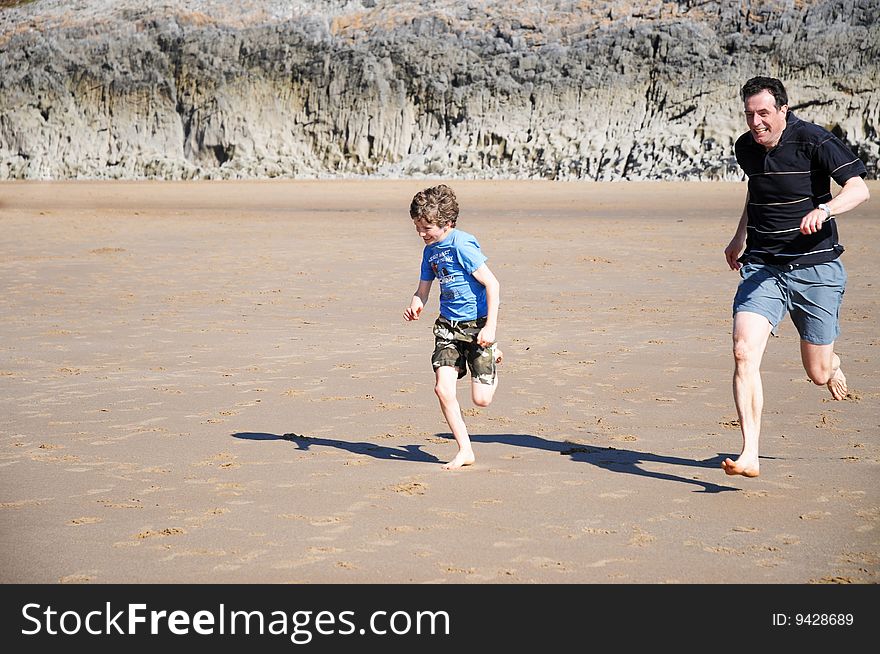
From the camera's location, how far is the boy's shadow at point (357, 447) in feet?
20.1

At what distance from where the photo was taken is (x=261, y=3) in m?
62.8

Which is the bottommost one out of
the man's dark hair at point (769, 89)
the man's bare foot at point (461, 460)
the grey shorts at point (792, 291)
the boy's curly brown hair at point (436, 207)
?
the man's bare foot at point (461, 460)

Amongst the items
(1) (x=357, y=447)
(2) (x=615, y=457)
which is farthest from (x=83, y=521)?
(2) (x=615, y=457)

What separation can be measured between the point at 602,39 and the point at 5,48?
34423mm

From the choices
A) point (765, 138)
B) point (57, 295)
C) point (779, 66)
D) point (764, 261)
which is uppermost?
point (779, 66)

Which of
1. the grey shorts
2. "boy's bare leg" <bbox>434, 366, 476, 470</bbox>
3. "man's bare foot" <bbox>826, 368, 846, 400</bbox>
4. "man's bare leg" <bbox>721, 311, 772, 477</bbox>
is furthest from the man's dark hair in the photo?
"boy's bare leg" <bbox>434, 366, 476, 470</bbox>

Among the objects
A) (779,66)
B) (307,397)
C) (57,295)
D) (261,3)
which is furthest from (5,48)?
(307,397)

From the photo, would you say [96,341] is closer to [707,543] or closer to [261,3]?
[707,543]

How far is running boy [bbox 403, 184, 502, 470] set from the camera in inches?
227

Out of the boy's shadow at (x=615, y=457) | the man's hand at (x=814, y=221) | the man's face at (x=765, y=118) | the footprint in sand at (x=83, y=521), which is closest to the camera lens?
the footprint in sand at (x=83, y=521)

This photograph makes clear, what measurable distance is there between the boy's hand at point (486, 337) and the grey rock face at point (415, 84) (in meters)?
44.5

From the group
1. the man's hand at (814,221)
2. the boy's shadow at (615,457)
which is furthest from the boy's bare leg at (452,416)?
the man's hand at (814,221)

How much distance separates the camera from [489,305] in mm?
5746

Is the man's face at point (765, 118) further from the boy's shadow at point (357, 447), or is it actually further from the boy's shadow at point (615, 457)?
the boy's shadow at point (357, 447)
